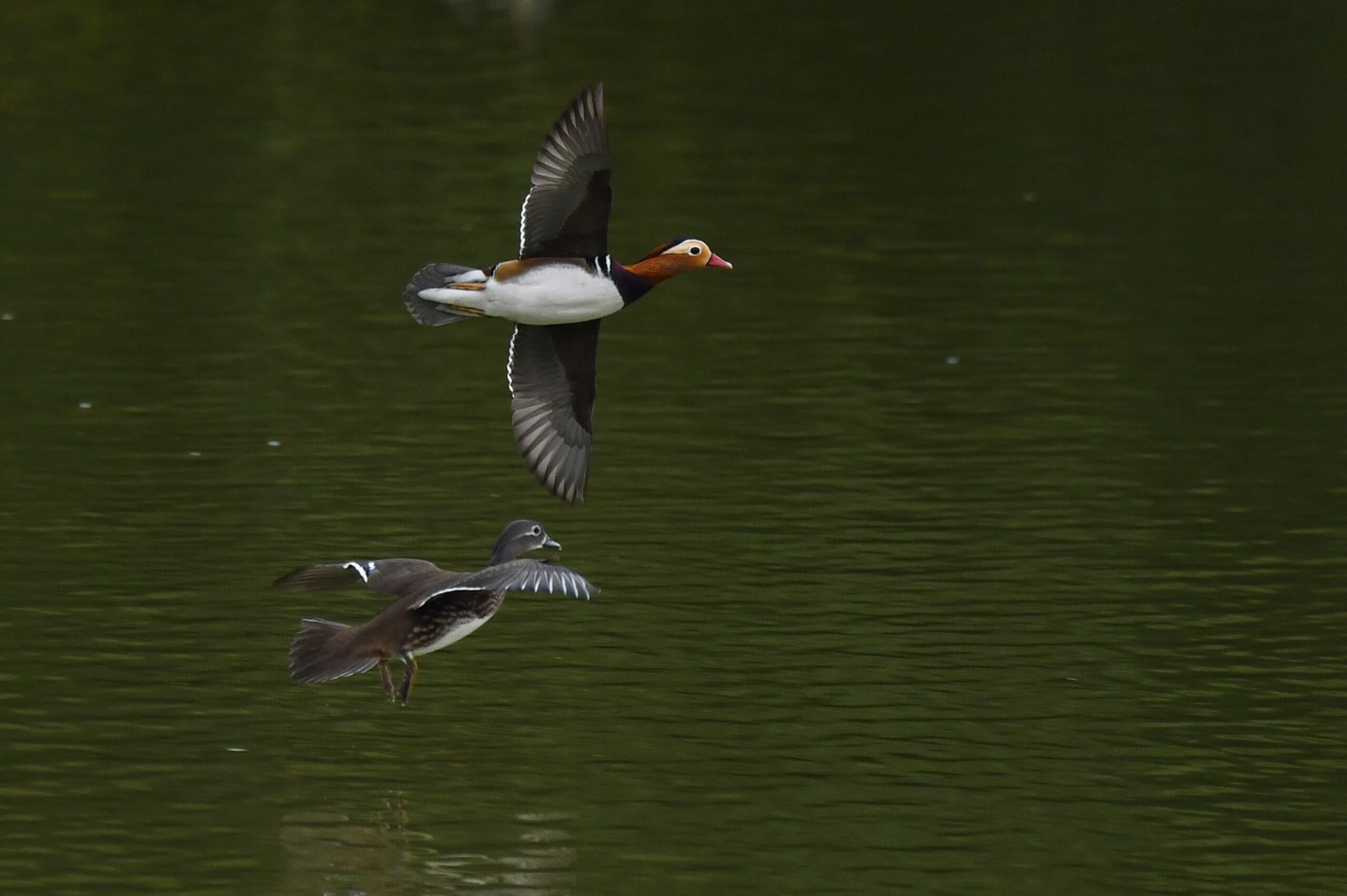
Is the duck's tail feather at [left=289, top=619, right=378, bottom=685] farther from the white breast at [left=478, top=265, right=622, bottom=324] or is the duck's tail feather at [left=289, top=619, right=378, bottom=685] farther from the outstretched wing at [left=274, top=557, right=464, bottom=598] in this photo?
the white breast at [left=478, top=265, right=622, bottom=324]

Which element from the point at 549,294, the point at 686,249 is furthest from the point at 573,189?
the point at 686,249

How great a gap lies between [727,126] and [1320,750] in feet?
71.1

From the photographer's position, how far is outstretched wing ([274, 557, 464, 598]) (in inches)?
522

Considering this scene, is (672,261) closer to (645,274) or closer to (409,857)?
(645,274)

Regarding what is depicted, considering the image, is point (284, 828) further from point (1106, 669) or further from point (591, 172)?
point (1106, 669)

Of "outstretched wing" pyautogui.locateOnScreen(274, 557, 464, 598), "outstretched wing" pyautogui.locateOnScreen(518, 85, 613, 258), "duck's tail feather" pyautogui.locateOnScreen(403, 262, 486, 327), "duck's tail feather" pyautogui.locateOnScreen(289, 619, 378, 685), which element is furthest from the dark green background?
"outstretched wing" pyautogui.locateOnScreen(518, 85, 613, 258)

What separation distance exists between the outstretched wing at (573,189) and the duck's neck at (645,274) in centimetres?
18

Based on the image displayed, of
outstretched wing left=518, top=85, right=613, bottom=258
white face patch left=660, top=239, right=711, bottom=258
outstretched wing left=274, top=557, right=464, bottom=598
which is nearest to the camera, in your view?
outstretched wing left=274, top=557, right=464, bottom=598

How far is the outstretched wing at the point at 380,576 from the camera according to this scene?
13250 millimetres

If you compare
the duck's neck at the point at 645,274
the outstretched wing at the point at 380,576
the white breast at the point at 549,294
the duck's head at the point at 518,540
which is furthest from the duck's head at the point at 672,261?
the outstretched wing at the point at 380,576

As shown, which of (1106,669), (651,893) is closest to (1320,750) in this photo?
(1106,669)

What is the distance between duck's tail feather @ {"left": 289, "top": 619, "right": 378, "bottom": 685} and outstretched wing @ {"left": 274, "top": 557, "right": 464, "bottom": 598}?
0.35 m

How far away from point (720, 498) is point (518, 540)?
17.0 ft

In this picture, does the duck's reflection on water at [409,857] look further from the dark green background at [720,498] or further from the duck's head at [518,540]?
the duck's head at [518,540]
